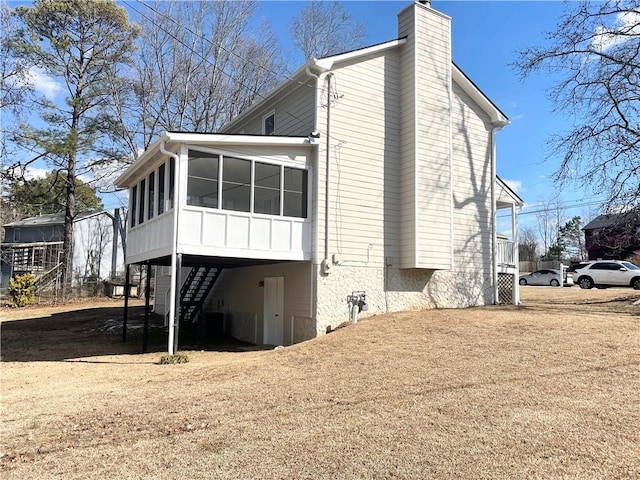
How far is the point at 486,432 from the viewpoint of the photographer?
5.32m

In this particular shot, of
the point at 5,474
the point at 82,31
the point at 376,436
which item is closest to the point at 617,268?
the point at 376,436

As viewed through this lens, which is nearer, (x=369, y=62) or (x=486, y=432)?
(x=486, y=432)

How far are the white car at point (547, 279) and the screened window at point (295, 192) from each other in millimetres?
24497

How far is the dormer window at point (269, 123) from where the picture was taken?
642 inches

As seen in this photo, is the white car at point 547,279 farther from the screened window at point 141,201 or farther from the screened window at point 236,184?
the screened window at point 141,201

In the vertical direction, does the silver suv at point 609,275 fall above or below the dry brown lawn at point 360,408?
above

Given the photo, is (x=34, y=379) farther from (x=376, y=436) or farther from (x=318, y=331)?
(x=376, y=436)

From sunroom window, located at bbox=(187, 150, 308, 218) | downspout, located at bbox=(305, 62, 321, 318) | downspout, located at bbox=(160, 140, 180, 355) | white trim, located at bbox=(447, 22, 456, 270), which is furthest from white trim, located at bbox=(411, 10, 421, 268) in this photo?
downspout, located at bbox=(160, 140, 180, 355)

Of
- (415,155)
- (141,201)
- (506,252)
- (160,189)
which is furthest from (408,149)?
(141,201)

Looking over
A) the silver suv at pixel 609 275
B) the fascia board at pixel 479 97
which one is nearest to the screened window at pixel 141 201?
the fascia board at pixel 479 97

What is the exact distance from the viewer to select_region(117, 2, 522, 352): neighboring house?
40.1ft

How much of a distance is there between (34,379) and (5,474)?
563 cm

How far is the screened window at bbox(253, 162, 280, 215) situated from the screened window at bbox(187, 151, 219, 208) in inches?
42.4

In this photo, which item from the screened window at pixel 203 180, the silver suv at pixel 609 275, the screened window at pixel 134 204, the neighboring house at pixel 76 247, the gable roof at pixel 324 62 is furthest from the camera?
the neighboring house at pixel 76 247
